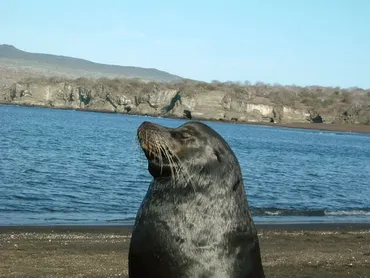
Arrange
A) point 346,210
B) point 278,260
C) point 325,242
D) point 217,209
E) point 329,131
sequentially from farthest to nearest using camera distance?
point 329,131 → point 346,210 → point 325,242 → point 278,260 → point 217,209

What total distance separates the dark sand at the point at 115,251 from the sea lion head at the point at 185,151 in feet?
16.4

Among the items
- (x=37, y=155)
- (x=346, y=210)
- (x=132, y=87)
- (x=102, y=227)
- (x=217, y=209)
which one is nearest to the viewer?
(x=217, y=209)

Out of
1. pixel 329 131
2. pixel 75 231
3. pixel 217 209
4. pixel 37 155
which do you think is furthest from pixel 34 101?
pixel 217 209

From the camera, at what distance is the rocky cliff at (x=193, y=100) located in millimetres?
154000

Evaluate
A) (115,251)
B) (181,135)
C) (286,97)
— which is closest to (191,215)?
(181,135)

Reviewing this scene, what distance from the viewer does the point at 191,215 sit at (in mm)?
5816

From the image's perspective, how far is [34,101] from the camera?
183 metres

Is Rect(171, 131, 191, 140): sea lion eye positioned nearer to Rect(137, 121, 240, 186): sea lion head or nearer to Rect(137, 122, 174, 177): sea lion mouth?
Rect(137, 121, 240, 186): sea lion head

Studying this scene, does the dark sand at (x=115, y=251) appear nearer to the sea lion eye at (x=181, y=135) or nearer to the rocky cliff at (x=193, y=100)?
the sea lion eye at (x=181, y=135)

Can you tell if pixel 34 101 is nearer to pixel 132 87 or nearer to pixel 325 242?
pixel 132 87

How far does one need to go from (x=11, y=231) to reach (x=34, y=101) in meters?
170

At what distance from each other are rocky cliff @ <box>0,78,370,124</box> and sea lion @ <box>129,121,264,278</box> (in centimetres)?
14466

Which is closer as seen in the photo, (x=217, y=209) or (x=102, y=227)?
(x=217, y=209)

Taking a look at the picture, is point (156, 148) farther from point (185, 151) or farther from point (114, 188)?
point (114, 188)
